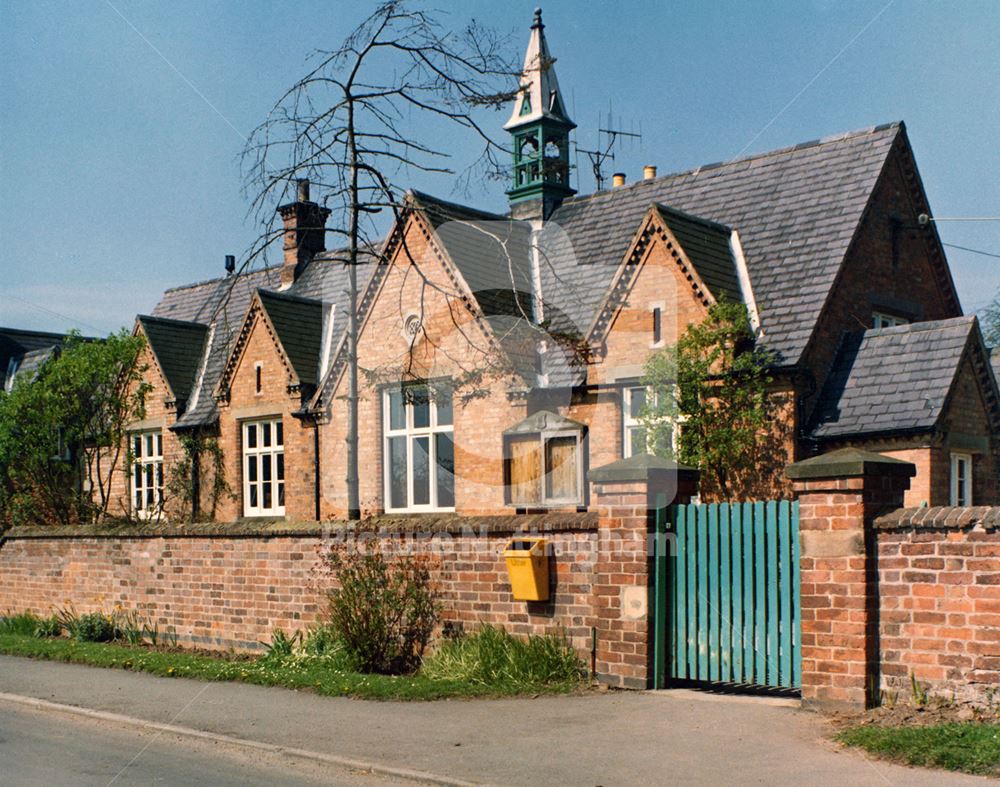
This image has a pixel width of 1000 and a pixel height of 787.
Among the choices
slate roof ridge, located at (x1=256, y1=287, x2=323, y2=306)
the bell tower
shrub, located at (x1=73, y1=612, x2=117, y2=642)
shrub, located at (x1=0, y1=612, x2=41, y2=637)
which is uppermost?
the bell tower

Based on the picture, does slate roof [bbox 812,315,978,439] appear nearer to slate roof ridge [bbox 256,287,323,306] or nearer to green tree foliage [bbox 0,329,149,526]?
slate roof ridge [bbox 256,287,323,306]

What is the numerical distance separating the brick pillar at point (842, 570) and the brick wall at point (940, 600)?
0.45 feet

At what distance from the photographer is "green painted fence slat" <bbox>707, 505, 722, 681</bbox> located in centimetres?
1088

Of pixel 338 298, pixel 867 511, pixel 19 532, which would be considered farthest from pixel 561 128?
pixel 867 511

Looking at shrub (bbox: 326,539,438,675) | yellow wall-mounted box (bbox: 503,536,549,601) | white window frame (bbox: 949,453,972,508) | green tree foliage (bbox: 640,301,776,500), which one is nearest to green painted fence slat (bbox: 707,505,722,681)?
yellow wall-mounted box (bbox: 503,536,549,601)

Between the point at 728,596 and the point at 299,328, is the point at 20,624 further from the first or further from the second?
the point at 728,596

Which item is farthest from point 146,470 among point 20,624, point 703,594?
point 703,594

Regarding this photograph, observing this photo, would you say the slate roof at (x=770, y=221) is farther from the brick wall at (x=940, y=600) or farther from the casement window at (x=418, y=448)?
the brick wall at (x=940, y=600)

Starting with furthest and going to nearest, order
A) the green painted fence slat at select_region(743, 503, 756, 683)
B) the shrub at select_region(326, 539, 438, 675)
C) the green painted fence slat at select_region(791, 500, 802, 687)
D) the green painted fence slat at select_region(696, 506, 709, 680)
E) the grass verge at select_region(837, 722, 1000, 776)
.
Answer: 1. the shrub at select_region(326, 539, 438, 675)
2. the green painted fence slat at select_region(696, 506, 709, 680)
3. the green painted fence slat at select_region(743, 503, 756, 683)
4. the green painted fence slat at select_region(791, 500, 802, 687)
5. the grass verge at select_region(837, 722, 1000, 776)

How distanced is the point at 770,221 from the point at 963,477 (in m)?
5.52

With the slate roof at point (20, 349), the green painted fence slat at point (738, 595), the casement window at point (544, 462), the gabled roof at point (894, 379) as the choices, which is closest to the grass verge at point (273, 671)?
the green painted fence slat at point (738, 595)

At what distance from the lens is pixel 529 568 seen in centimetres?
1192

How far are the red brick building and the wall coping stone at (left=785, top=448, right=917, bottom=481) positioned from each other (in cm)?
675

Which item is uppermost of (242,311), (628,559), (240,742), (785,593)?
(242,311)
